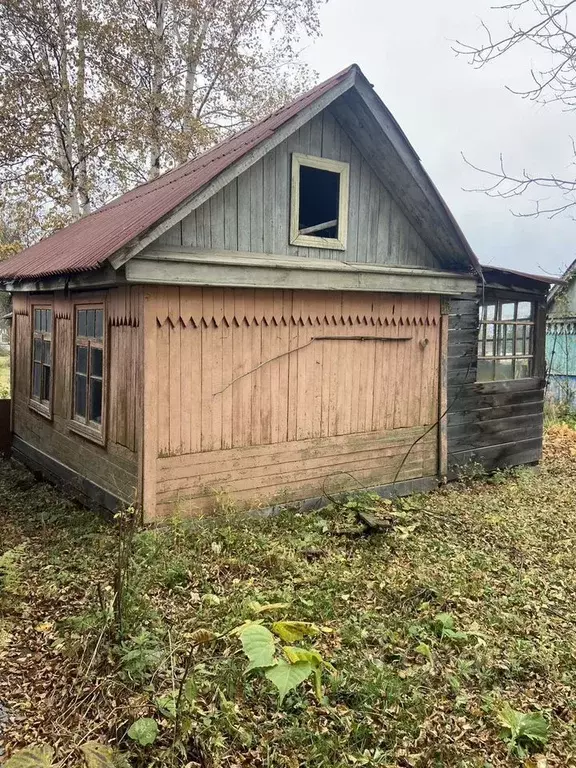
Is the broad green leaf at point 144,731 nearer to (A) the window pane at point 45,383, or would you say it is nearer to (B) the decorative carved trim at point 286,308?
(B) the decorative carved trim at point 286,308

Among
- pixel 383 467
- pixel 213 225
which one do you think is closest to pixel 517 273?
pixel 383 467

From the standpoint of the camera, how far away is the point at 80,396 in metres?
7.85

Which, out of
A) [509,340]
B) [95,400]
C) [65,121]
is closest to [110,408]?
[95,400]

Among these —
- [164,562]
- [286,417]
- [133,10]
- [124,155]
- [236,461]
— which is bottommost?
[164,562]

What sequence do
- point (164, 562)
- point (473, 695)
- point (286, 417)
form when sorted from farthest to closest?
point (286, 417) → point (164, 562) → point (473, 695)

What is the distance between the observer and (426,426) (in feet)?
29.5

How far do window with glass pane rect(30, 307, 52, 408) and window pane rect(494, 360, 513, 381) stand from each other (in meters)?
7.24

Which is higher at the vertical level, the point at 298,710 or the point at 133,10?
the point at 133,10

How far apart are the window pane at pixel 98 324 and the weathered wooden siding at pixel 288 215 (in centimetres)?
154

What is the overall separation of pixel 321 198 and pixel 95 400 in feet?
14.9

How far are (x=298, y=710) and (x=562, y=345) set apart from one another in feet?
59.3

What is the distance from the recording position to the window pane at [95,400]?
736 cm

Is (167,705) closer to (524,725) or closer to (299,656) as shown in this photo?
(299,656)

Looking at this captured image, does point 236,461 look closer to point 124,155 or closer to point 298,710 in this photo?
point 298,710
